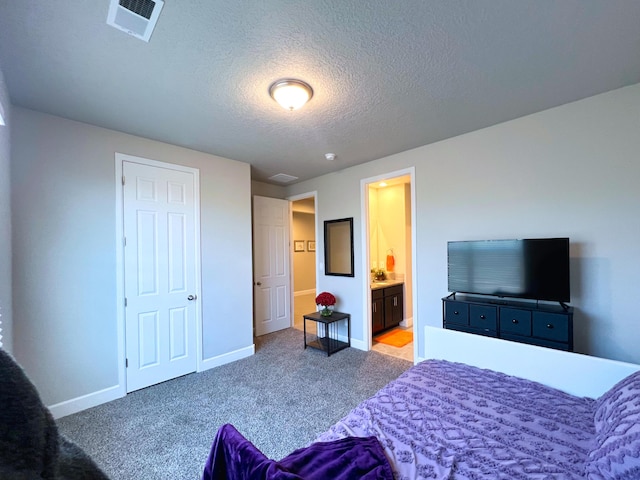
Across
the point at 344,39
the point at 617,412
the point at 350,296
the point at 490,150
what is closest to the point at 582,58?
the point at 490,150

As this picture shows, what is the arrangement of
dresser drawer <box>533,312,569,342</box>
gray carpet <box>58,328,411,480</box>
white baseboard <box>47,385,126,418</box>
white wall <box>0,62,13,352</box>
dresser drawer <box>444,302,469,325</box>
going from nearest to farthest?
white wall <box>0,62,13,352</box>, gray carpet <box>58,328,411,480</box>, dresser drawer <box>533,312,569,342</box>, white baseboard <box>47,385,126,418</box>, dresser drawer <box>444,302,469,325</box>

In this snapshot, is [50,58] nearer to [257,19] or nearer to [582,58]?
[257,19]

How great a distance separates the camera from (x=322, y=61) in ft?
6.02

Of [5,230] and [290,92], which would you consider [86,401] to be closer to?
[5,230]

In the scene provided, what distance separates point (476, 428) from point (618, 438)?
49cm

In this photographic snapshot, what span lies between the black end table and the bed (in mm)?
1960

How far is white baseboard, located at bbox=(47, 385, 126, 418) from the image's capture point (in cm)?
246

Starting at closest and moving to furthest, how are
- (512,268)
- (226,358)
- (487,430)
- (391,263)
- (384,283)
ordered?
(487,430)
(512,268)
(226,358)
(384,283)
(391,263)

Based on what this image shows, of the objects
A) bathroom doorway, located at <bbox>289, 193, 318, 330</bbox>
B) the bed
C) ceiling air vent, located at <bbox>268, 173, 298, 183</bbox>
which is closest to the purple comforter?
the bed

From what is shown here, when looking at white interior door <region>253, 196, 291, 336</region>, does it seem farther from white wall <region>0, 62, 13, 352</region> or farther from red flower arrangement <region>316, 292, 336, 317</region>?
white wall <region>0, 62, 13, 352</region>

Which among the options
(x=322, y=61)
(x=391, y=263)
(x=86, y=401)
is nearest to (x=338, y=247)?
(x=391, y=263)

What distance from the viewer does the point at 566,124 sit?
240cm


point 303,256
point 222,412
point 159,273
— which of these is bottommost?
point 222,412

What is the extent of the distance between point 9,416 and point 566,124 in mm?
3435
